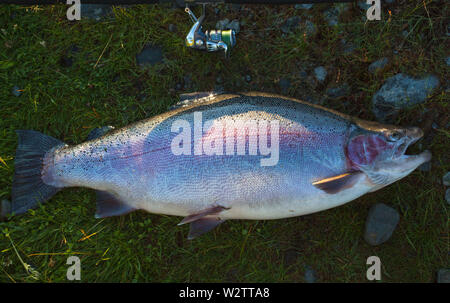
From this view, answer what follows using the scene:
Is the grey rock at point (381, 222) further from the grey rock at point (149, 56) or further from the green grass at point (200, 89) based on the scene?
the grey rock at point (149, 56)

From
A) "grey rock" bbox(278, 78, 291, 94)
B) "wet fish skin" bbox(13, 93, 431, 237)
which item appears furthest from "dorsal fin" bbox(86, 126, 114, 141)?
"grey rock" bbox(278, 78, 291, 94)

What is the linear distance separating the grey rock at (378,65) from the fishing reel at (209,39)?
1332mm

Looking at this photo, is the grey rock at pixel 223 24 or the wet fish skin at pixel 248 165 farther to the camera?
the grey rock at pixel 223 24

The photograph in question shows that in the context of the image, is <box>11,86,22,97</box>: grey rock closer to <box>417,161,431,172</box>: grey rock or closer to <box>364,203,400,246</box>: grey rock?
<box>364,203,400,246</box>: grey rock

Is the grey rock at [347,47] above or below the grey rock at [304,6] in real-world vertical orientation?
below

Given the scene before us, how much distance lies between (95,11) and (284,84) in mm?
2047

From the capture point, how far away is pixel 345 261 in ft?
9.50

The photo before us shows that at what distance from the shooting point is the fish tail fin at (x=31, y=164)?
2859 millimetres

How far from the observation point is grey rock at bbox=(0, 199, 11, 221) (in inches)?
117

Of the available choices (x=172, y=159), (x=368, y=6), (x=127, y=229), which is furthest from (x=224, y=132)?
(x=368, y=6)

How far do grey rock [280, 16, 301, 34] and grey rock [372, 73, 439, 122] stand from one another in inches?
39.8

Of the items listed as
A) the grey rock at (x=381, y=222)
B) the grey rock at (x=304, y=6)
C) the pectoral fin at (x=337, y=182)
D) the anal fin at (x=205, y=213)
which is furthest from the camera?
the grey rock at (x=304, y=6)

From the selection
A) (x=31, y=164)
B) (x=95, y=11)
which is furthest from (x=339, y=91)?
(x=31, y=164)

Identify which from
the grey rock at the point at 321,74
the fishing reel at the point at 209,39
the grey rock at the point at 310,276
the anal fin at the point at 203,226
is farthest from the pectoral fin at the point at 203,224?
the grey rock at the point at 321,74
